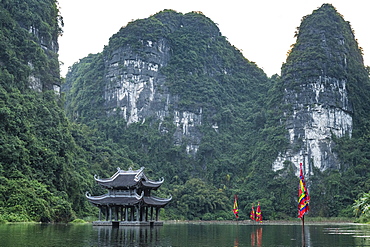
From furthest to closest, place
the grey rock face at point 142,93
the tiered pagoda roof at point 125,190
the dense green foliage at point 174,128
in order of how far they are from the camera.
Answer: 1. the grey rock face at point 142,93
2. the dense green foliage at point 174,128
3. the tiered pagoda roof at point 125,190

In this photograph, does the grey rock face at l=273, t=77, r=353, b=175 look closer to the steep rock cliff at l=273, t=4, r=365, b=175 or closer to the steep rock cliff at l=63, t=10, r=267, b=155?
the steep rock cliff at l=273, t=4, r=365, b=175

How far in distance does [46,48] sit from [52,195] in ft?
100.0

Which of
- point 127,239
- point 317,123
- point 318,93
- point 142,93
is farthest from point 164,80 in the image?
point 127,239

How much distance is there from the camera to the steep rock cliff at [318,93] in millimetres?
84750

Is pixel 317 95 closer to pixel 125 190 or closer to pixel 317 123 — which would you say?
pixel 317 123

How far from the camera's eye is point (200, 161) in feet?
307

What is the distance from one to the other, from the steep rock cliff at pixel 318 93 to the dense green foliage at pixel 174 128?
45 cm

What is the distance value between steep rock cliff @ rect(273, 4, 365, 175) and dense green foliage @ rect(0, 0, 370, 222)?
0.45 m

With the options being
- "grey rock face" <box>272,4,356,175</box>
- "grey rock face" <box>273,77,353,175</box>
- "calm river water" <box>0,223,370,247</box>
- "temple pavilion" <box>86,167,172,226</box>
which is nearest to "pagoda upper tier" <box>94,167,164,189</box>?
"temple pavilion" <box>86,167,172,226</box>

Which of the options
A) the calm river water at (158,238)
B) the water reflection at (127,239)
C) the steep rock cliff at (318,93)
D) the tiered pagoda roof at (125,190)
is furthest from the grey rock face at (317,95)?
the water reflection at (127,239)

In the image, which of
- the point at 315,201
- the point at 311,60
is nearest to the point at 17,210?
the point at 315,201

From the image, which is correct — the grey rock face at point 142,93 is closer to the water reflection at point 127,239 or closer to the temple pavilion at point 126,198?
the temple pavilion at point 126,198

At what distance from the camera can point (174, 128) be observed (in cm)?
9500

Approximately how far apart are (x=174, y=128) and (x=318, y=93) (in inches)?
1168
